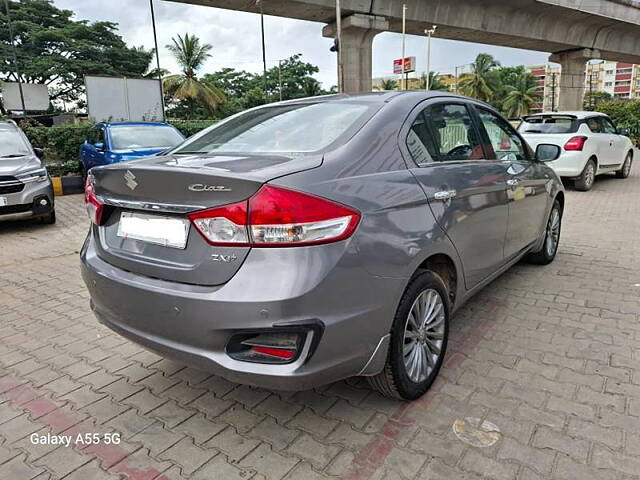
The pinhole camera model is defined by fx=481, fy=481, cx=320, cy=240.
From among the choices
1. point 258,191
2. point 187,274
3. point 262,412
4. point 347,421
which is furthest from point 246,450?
point 258,191

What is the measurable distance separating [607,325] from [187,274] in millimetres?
3060

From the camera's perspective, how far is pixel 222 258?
1.97m

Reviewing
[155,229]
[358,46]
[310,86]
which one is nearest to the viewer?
[155,229]

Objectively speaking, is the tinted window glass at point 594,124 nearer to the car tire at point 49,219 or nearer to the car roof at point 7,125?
the car tire at point 49,219

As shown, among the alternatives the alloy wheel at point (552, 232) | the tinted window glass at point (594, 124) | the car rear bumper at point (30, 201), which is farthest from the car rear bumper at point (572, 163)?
the car rear bumper at point (30, 201)

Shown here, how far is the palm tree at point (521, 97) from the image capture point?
62531 mm

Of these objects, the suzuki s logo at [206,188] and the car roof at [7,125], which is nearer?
the suzuki s logo at [206,188]

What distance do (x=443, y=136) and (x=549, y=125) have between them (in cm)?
846

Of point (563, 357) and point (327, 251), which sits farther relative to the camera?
point (563, 357)

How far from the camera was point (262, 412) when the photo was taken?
253 cm

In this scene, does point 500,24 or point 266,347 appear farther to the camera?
point 500,24

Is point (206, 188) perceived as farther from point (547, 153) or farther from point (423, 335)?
point (547, 153)

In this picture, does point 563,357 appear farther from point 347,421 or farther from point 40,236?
point 40,236

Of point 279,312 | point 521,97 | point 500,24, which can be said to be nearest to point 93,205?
point 279,312
